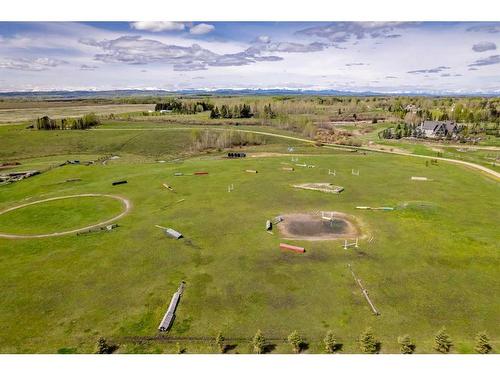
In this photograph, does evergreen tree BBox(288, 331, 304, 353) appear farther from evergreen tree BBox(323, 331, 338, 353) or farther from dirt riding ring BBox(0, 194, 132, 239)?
dirt riding ring BBox(0, 194, 132, 239)

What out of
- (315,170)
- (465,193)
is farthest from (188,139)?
(465,193)

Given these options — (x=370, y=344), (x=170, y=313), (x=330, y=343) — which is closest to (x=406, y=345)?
(x=370, y=344)

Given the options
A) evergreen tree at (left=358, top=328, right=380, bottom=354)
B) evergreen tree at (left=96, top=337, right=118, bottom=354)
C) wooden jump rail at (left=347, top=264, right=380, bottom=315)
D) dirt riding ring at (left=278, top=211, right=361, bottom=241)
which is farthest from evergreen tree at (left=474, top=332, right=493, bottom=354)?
evergreen tree at (left=96, top=337, right=118, bottom=354)

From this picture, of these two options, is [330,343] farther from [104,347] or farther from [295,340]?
[104,347]

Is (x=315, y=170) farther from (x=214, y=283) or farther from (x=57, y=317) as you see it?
(x=57, y=317)

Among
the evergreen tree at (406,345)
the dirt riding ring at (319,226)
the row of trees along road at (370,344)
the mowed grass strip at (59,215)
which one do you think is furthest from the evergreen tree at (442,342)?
the mowed grass strip at (59,215)

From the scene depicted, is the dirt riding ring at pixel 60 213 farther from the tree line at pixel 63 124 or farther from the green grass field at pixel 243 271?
the tree line at pixel 63 124
